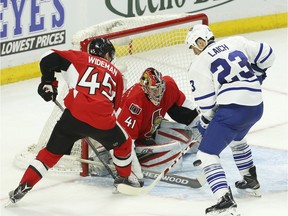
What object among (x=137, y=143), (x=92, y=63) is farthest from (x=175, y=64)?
(x=92, y=63)

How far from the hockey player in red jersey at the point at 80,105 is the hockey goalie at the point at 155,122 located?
33 centimetres

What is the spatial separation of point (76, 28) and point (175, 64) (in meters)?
1.35

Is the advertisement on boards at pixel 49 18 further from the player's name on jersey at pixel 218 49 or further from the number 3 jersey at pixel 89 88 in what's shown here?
the player's name on jersey at pixel 218 49

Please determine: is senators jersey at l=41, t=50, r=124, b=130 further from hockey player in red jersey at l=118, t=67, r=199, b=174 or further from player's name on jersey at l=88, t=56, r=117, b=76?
hockey player in red jersey at l=118, t=67, r=199, b=174

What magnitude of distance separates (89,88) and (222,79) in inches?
28.2

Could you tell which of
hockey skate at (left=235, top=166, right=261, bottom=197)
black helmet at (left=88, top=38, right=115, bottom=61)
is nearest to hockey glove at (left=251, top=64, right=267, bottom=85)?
hockey skate at (left=235, top=166, right=261, bottom=197)

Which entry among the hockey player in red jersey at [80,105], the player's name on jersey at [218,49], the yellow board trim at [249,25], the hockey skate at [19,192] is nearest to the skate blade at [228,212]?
the hockey player in red jersey at [80,105]

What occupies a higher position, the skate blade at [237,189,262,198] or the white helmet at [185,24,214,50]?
the white helmet at [185,24,214,50]

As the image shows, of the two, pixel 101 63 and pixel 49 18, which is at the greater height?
pixel 101 63

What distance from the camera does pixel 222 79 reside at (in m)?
4.92

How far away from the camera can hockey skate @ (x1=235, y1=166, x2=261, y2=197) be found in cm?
531

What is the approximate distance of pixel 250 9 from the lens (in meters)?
8.87

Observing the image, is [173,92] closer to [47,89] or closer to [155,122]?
[155,122]

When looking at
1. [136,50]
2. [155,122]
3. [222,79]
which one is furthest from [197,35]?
[136,50]
